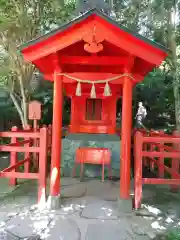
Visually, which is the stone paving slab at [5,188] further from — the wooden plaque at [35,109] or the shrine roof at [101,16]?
the shrine roof at [101,16]

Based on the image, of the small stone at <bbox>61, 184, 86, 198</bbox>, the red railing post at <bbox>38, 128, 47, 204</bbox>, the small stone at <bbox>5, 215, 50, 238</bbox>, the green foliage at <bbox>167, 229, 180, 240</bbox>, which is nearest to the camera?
the green foliage at <bbox>167, 229, 180, 240</bbox>

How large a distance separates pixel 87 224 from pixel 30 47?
344 cm

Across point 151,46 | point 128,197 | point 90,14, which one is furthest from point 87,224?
point 90,14

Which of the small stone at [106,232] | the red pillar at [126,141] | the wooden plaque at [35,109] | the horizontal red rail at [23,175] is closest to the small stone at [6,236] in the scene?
the small stone at [106,232]

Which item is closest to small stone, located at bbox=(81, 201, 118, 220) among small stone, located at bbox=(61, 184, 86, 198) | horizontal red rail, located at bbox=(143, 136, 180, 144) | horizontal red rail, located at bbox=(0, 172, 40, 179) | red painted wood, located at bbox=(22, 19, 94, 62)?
small stone, located at bbox=(61, 184, 86, 198)

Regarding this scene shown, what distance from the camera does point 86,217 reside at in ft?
14.6

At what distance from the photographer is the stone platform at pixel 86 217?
388 centimetres

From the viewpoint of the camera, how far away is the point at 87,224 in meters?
4.20

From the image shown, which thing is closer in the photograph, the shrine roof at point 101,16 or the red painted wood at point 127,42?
the shrine roof at point 101,16

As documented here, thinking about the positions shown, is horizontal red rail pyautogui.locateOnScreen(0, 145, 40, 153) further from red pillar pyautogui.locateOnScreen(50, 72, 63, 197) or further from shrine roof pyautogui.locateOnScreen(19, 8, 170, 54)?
shrine roof pyautogui.locateOnScreen(19, 8, 170, 54)

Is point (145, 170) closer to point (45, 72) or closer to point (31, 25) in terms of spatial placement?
Result: point (45, 72)

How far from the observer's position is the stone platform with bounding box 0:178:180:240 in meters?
3.88

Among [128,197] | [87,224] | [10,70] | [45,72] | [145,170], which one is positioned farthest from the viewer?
[10,70]

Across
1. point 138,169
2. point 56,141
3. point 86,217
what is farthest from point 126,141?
point 86,217
